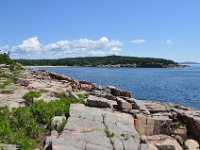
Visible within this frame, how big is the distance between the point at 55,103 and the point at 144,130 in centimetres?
437

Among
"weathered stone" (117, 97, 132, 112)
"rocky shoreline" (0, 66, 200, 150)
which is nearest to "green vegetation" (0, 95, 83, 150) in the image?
"rocky shoreline" (0, 66, 200, 150)

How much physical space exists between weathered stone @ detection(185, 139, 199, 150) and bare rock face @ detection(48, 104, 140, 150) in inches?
104

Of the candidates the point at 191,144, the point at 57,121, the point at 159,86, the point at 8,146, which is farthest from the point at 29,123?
the point at 159,86

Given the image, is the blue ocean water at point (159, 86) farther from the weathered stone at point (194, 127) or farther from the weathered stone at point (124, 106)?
the weathered stone at point (124, 106)

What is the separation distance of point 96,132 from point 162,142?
11.5ft

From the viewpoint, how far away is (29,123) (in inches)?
601

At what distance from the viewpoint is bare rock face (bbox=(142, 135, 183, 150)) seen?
51.5 ft

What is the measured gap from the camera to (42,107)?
17172 mm

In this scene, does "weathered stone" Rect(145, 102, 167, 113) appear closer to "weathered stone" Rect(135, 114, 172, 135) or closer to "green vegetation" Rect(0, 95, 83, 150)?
"weathered stone" Rect(135, 114, 172, 135)

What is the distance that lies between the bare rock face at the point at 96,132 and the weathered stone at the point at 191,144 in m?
2.65

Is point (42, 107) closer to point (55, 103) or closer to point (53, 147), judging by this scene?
point (55, 103)

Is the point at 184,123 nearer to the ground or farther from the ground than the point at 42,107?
nearer to the ground

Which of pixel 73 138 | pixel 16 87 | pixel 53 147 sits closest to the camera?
pixel 53 147

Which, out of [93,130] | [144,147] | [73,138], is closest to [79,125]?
[93,130]
